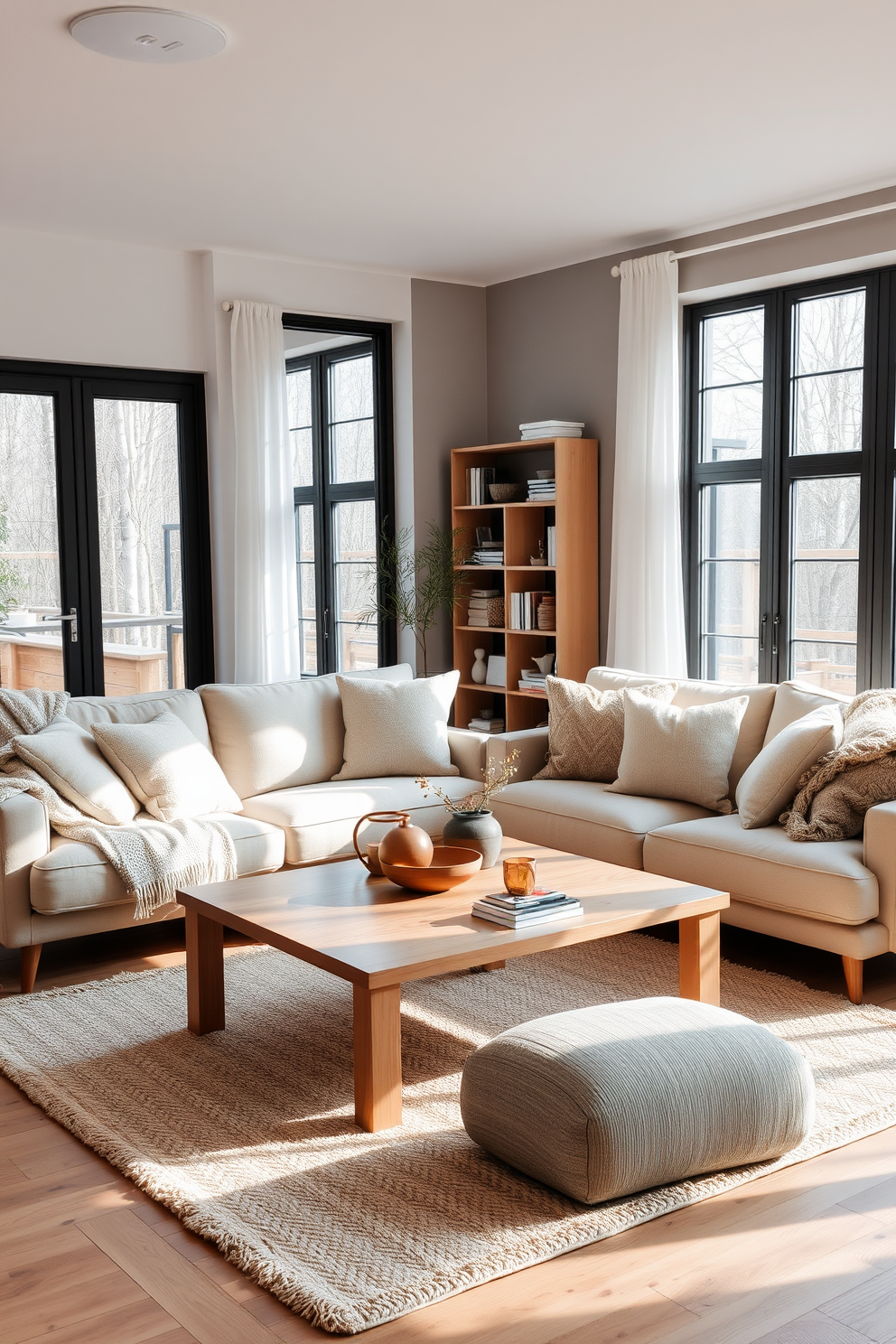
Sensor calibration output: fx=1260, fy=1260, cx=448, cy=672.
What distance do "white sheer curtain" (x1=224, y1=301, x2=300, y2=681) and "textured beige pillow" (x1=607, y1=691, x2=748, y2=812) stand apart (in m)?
2.27

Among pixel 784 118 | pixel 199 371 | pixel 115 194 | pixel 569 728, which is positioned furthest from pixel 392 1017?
pixel 199 371

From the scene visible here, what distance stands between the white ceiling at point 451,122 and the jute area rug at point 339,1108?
Answer: 278cm

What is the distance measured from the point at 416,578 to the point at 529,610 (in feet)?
2.44

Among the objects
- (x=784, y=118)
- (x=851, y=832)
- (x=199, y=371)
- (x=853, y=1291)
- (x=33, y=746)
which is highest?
(x=784, y=118)

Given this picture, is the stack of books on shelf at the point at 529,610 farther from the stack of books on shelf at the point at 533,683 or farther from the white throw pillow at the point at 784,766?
the white throw pillow at the point at 784,766

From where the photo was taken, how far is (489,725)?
667 cm

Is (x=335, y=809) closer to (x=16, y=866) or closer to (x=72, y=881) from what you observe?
(x=72, y=881)

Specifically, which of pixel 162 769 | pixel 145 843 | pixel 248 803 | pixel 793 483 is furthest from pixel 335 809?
pixel 793 483

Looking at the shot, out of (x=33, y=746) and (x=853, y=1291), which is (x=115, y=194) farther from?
(x=853, y=1291)

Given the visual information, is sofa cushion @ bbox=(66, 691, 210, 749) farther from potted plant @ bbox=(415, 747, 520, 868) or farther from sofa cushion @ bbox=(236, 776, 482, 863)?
potted plant @ bbox=(415, 747, 520, 868)

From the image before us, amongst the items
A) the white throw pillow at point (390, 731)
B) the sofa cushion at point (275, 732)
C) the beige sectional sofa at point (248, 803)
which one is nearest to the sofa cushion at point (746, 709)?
the beige sectional sofa at point (248, 803)

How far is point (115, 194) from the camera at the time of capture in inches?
200

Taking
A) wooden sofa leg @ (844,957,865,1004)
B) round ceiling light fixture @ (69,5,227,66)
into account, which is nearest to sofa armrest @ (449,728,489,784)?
wooden sofa leg @ (844,957,865,1004)

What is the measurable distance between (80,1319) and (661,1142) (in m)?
1.14
